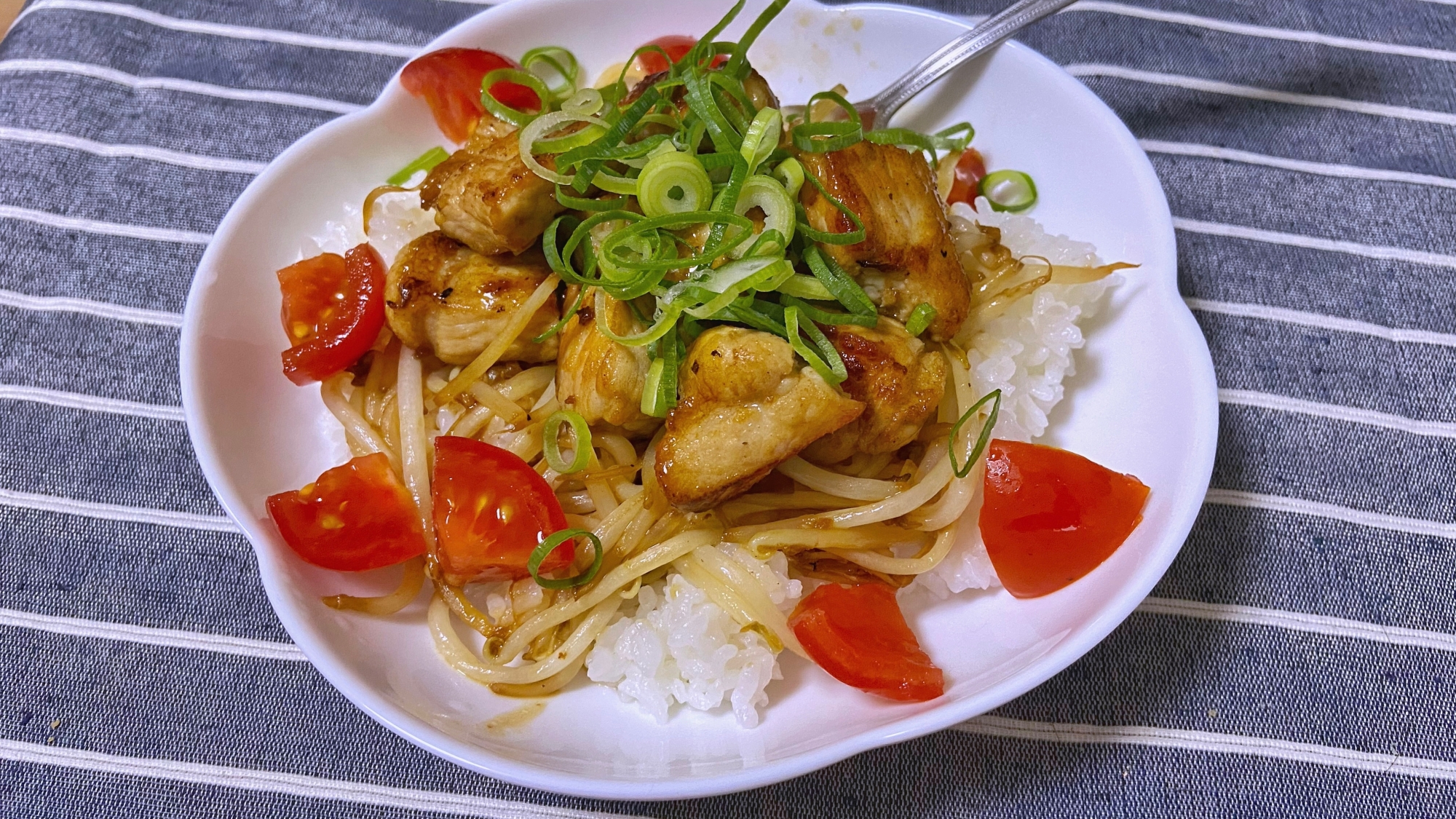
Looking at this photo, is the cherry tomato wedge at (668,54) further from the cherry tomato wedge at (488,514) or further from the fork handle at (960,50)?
the cherry tomato wedge at (488,514)

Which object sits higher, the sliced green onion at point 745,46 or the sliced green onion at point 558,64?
the sliced green onion at point 745,46

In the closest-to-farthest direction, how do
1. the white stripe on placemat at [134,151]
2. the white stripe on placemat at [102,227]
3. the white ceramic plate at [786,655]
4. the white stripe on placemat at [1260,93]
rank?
the white ceramic plate at [786,655], the white stripe on placemat at [102,227], the white stripe on placemat at [134,151], the white stripe on placemat at [1260,93]

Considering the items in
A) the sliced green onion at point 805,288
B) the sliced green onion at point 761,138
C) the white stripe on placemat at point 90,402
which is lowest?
the white stripe on placemat at point 90,402

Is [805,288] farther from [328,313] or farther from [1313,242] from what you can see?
[1313,242]

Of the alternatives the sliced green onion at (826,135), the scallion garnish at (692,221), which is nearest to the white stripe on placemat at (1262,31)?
the sliced green onion at (826,135)

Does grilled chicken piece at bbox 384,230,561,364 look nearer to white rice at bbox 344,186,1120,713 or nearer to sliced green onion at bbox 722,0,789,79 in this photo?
white rice at bbox 344,186,1120,713

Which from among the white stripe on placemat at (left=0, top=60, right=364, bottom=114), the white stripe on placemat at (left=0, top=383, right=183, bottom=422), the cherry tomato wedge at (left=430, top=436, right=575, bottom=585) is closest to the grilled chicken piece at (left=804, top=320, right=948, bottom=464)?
the cherry tomato wedge at (left=430, top=436, right=575, bottom=585)

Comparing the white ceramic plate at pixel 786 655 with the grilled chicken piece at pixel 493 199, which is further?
the grilled chicken piece at pixel 493 199

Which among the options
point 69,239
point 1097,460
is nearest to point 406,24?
point 69,239

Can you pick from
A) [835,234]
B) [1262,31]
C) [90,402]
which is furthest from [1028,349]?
[90,402]
